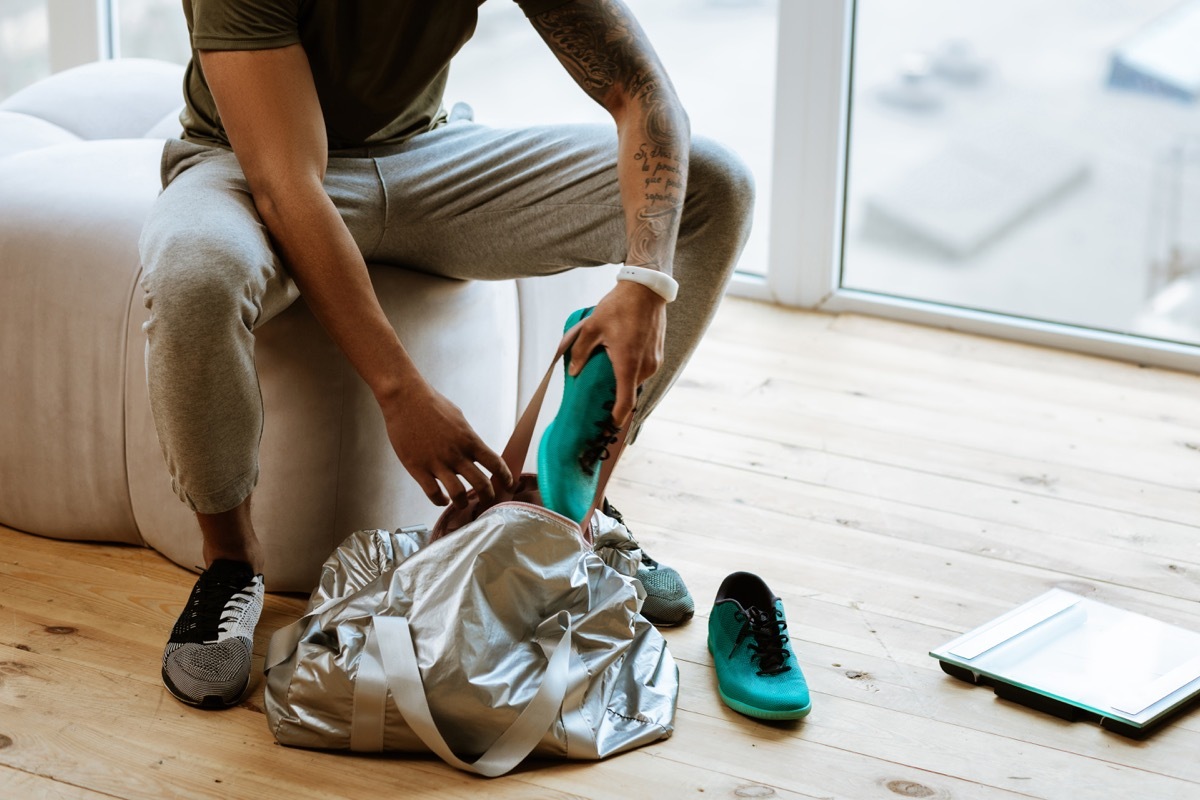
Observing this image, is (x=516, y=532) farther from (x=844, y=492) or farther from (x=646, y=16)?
(x=646, y=16)

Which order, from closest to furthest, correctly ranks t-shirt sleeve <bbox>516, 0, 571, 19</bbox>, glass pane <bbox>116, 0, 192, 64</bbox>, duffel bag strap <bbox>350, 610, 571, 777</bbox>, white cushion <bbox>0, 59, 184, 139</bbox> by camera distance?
duffel bag strap <bbox>350, 610, 571, 777</bbox>
t-shirt sleeve <bbox>516, 0, 571, 19</bbox>
white cushion <bbox>0, 59, 184, 139</bbox>
glass pane <bbox>116, 0, 192, 64</bbox>

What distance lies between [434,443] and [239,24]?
51cm

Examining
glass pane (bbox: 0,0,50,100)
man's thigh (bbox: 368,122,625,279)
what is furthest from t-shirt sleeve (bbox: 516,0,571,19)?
glass pane (bbox: 0,0,50,100)

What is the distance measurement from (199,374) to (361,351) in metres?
0.17

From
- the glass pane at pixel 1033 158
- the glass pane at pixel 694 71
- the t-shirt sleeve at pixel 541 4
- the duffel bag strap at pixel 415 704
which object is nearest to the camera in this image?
the duffel bag strap at pixel 415 704

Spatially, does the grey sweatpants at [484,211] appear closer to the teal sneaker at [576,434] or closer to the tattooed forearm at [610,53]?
the tattooed forearm at [610,53]

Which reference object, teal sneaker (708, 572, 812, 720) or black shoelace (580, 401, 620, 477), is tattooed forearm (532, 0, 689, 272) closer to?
black shoelace (580, 401, 620, 477)

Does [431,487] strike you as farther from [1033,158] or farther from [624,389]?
[1033,158]

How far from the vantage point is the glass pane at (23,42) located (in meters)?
3.44

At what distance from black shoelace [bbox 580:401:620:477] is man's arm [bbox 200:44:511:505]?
3.5 inches

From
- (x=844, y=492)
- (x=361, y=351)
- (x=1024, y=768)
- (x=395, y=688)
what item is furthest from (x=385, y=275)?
(x=1024, y=768)

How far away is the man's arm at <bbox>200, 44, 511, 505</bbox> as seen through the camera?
4.71 feet

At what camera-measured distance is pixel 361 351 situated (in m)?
1.45

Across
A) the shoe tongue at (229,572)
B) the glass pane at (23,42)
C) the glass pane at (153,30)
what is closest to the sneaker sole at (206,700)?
the shoe tongue at (229,572)
